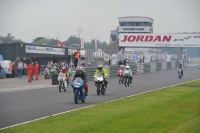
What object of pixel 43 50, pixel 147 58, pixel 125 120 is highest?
pixel 43 50

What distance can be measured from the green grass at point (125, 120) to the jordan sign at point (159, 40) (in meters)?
55.5

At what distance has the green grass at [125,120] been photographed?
1234cm

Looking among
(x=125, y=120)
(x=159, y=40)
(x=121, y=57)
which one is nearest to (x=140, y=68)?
(x=121, y=57)

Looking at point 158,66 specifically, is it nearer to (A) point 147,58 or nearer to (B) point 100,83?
(A) point 147,58

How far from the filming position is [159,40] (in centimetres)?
7656

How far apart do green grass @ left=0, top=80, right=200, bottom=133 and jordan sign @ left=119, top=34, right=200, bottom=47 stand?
55.5m

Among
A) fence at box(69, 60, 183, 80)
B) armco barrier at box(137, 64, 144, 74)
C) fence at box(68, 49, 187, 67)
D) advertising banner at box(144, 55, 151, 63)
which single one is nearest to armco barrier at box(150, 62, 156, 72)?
fence at box(69, 60, 183, 80)

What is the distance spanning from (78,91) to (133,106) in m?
3.19

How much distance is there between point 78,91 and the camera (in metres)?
20.8

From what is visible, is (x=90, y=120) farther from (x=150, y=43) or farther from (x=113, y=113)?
(x=150, y=43)

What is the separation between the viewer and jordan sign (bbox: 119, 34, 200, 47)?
73062 millimetres

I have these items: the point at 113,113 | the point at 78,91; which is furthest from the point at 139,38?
the point at 113,113

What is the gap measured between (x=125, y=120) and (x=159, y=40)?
63.2 metres

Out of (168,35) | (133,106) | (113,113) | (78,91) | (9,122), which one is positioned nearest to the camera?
(9,122)
